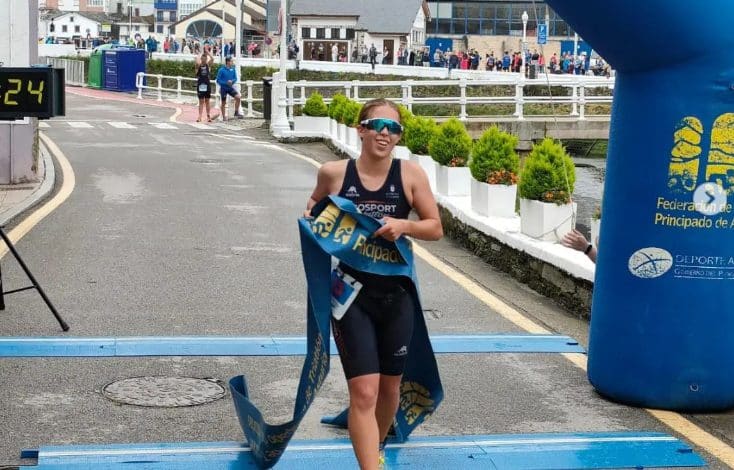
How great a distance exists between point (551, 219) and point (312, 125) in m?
16.3

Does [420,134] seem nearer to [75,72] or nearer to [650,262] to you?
[650,262]

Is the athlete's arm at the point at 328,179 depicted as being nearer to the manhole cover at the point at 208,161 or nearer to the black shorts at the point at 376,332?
the black shorts at the point at 376,332

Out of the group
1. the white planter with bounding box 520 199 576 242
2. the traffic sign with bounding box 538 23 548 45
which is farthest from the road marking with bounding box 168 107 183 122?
the traffic sign with bounding box 538 23 548 45

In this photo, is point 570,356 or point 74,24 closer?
point 570,356

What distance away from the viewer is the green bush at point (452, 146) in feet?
50.2

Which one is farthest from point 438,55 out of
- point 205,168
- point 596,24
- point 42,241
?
point 596,24

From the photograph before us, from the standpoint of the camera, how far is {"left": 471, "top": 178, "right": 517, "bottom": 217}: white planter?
13039 mm

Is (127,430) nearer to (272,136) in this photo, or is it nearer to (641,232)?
(641,232)

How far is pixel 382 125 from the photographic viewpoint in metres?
5.67

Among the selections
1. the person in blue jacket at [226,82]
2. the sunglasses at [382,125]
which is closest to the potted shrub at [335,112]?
the person in blue jacket at [226,82]

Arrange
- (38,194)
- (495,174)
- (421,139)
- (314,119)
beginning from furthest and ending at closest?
(314,119), (421,139), (38,194), (495,174)

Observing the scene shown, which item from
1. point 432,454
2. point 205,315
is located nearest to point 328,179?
point 432,454

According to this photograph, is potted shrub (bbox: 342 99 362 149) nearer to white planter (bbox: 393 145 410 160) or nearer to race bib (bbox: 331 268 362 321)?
white planter (bbox: 393 145 410 160)

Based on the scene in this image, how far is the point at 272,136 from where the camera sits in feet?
93.9
